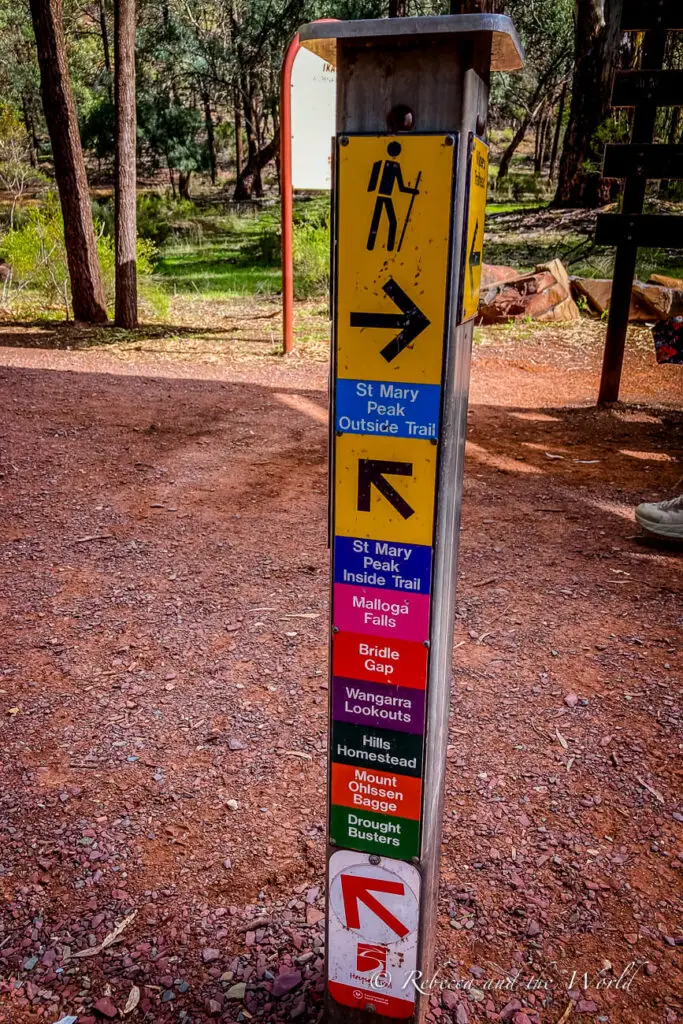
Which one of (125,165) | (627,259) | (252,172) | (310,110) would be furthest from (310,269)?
(252,172)

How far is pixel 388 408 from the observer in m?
1.39

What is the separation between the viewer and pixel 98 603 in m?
3.92

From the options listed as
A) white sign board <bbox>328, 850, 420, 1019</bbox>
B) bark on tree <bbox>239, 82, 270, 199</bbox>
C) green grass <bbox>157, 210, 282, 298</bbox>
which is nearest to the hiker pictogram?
white sign board <bbox>328, 850, 420, 1019</bbox>

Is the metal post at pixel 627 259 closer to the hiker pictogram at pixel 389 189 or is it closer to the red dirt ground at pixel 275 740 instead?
the red dirt ground at pixel 275 740

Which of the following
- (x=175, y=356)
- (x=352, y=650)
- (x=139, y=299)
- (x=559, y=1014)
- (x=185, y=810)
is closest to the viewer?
(x=352, y=650)

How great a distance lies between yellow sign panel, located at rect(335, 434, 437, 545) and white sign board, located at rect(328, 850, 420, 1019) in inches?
28.2

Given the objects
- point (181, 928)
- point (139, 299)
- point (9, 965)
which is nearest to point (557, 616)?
point (181, 928)

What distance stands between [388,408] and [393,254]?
0.26 metres

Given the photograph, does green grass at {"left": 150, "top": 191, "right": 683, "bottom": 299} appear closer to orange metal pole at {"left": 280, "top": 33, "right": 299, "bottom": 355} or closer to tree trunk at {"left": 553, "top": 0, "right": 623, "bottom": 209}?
tree trunk at {"left": 553, "top": 0, "right": 623, "bottom": 209}

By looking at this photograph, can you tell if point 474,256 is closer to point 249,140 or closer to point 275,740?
point 275,740

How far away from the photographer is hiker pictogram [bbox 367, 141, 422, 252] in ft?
4.15

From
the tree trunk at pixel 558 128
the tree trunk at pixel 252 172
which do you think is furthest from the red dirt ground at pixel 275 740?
the tree trunk at pixel 558 128

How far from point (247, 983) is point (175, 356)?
27.5ft

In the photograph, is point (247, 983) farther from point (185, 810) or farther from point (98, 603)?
point (98, 603)
